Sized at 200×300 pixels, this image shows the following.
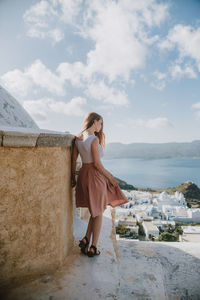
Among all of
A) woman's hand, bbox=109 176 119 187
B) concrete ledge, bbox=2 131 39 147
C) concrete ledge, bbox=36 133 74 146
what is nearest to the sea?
woman's hand, bbox=109 176 119 187

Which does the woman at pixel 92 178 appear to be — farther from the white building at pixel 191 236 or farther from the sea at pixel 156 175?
the sea at pixel 156 175

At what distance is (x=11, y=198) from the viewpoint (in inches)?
51.3

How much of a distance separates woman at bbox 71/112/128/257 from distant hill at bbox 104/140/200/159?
128 m

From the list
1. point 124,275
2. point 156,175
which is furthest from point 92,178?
point 156,175

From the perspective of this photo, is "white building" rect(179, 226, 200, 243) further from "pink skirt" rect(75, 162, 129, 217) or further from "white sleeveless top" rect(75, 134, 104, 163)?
"white sleeveless top" rect(75, 134, 104, 163)

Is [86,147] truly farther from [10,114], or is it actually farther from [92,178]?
[10,114]

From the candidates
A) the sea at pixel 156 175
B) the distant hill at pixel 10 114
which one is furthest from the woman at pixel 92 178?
the sea at pixel 156 175

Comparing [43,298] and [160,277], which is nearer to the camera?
[43,298]

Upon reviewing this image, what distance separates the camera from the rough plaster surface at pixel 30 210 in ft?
4.25

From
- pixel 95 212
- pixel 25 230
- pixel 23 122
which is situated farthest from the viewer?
pixel 23 122

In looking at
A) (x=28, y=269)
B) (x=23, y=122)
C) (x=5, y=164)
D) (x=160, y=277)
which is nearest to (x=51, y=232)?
(x=28, y=269)

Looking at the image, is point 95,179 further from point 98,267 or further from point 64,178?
point 98,267

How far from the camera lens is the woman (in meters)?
1.73

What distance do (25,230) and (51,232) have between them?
0.20 m
